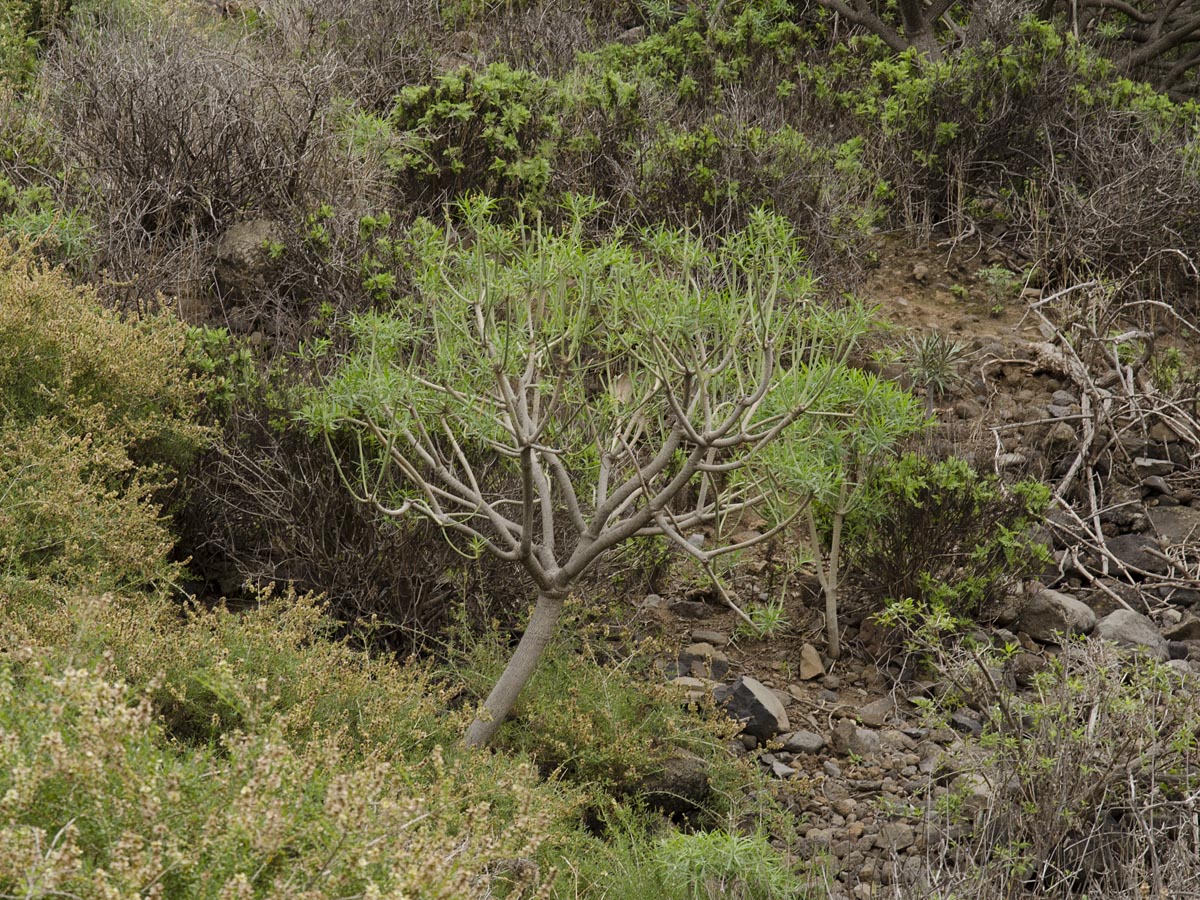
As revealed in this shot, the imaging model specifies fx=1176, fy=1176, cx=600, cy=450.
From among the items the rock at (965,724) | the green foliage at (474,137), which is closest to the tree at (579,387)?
the rock at (965,724)

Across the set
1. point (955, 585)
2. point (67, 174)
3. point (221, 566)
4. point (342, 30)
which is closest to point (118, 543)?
point (221, 566)

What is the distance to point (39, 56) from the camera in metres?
6.82

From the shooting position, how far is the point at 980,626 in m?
4.16

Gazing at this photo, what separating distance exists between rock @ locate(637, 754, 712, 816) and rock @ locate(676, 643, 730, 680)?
21.7 inches

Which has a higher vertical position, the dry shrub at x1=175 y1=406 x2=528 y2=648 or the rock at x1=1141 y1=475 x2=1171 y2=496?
the dry shrub at x1=175 y1=406 x2=528 y2=648

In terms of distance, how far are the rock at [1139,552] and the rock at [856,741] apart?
1341 mm

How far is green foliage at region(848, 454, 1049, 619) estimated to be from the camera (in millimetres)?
4023

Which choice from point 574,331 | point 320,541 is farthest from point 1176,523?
point 320,541

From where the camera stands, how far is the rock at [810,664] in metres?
4.07

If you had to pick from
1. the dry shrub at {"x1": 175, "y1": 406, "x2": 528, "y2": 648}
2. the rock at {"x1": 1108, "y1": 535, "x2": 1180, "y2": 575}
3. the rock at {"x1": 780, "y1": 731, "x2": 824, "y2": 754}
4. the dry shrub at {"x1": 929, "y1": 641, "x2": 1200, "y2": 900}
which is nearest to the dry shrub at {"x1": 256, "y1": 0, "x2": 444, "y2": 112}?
the dry shrub at {"x1": 175, "y1": 406, "x2": 528, "y2": 648}

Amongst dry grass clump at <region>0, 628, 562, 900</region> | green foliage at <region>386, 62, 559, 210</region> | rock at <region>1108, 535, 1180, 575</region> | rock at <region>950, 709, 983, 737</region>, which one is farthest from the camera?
green foliage at <region>386, 62, 559, 210</region>

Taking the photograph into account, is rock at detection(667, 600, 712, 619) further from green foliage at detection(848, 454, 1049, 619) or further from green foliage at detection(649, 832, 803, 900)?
green foliage at detection(649, 832, 803, 900)

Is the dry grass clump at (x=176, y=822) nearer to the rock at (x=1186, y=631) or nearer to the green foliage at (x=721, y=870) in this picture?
the green foliage at (x=721, y=870)

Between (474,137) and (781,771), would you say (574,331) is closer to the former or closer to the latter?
(781,771)
